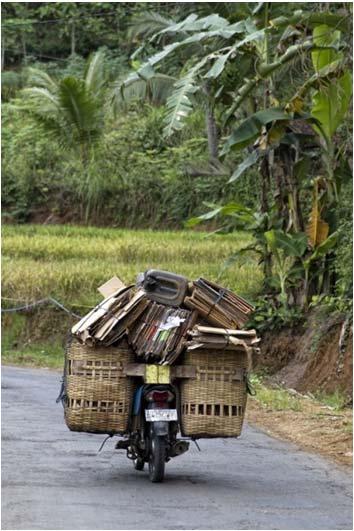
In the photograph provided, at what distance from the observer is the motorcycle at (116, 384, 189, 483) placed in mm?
10055

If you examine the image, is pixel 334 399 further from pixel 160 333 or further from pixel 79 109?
pixel 79 109

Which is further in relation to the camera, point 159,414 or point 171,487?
point 159,414

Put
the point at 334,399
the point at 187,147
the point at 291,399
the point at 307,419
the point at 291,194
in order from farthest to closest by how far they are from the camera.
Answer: the point at 187,147, the point at 291,194, the point at 334,399, the point at 291,399, the point at 307,419

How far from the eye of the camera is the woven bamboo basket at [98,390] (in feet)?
Answer: 33.1

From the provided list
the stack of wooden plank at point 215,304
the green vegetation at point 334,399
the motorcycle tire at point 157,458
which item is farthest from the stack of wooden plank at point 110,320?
the green vegetation at point 334,399

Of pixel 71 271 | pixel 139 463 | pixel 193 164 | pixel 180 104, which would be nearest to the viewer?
pixel 139 463

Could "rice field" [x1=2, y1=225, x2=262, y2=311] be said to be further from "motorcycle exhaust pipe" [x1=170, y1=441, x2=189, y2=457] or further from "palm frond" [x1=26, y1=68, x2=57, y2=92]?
"motorcycle exhaust pipe" [x1=170, y1=441, x2=189, y2=457]

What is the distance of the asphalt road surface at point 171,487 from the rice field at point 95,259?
9104mm

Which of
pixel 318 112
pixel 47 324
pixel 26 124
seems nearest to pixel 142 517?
pixel 318 112

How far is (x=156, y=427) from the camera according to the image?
33.0ft

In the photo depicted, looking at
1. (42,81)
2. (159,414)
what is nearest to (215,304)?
(159,414)

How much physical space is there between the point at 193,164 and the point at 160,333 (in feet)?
66.4

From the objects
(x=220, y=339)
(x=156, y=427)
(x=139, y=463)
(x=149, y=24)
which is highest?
(x=149, y=24)

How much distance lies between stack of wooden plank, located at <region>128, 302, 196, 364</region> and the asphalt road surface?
1084 millimetres
